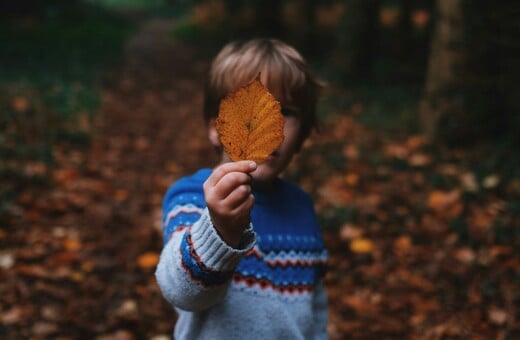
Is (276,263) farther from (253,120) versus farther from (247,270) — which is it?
(253,120)

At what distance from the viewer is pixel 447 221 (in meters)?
3.45

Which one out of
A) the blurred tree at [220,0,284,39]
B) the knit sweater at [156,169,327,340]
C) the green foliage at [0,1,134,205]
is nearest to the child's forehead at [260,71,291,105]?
the knit sweater at [156,169,327,340]

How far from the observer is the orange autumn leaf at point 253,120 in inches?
32.5

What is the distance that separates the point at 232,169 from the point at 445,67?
4.30m

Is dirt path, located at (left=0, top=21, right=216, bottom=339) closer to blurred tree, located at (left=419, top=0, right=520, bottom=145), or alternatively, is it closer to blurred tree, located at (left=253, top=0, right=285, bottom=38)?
blurred tree, located at (left=419, top=0, right=520, bottom=145)

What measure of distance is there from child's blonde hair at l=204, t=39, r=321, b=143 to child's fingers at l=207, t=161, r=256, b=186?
48 centimetres

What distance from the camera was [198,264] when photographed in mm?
1055

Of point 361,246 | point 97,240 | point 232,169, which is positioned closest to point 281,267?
point 232,169

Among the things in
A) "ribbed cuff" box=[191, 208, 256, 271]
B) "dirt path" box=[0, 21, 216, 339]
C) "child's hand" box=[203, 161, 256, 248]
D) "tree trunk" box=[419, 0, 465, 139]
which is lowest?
"dirt path" box=[0, 21, 216, 339]

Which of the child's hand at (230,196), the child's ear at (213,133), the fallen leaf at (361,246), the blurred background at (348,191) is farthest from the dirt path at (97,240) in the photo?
the child's hand at (230,196)

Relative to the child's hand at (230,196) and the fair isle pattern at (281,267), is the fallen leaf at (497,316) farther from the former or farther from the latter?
the child's hand at (230,196)

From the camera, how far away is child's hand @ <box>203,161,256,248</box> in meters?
0.89

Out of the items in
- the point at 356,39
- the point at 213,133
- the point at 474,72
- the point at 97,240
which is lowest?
the point at 97,240

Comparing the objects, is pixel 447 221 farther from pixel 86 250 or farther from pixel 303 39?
pixel 303 39
